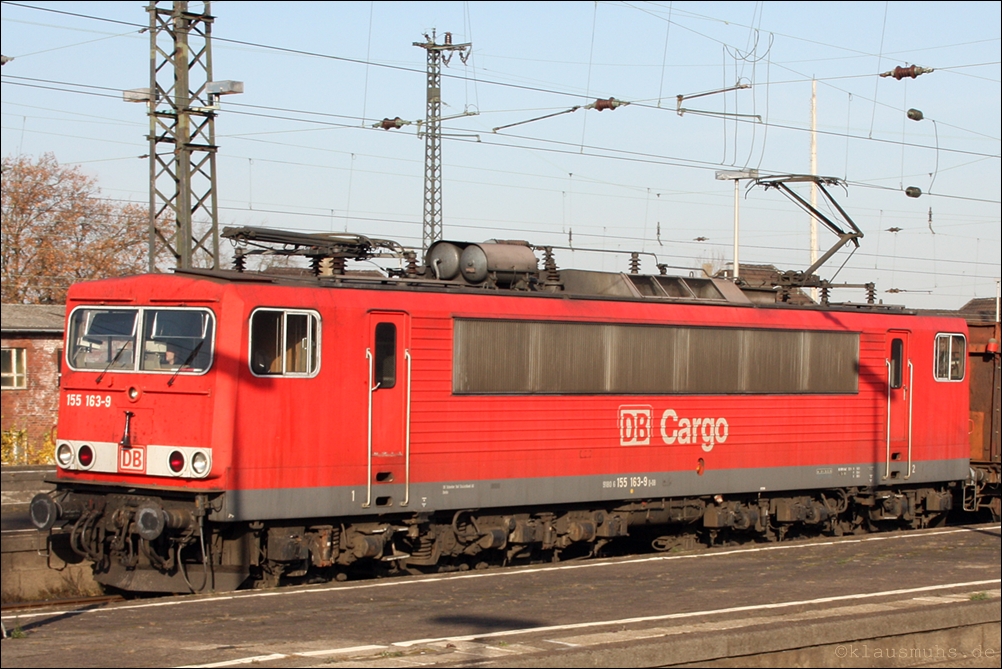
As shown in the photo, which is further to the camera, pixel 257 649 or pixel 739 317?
pixel 739 317

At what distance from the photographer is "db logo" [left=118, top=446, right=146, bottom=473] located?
12906 millimetres

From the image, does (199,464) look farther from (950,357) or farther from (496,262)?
(950,357)

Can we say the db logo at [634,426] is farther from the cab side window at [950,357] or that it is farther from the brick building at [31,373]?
the brick building at [31,373]

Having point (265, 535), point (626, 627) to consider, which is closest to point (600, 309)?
point (265, 535)

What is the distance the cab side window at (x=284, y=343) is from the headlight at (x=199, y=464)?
99 cm

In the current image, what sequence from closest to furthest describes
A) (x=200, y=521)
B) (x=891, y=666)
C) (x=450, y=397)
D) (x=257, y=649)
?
(x=257, y=649), (x=891, y=666), (x=200, y=521), (x=450, y=397)

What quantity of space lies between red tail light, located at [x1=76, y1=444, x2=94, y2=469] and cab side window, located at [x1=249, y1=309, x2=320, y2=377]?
7.17 ft

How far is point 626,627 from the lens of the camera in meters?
9.73

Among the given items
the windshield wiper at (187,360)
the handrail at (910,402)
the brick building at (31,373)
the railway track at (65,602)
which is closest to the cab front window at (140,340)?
the windshield wiper at (187,360)

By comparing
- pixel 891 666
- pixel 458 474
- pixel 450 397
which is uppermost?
pixel 450 397

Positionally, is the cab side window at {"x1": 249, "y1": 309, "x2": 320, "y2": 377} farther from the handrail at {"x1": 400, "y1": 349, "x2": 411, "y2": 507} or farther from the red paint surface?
the handrail at {"x1": 400, "y1": 349, "x2": 411, "y2": 507}

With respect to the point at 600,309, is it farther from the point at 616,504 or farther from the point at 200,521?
the point at 200,521

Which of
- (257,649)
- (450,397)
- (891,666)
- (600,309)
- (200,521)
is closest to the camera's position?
(257,649)

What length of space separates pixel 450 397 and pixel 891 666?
608 centimetres
